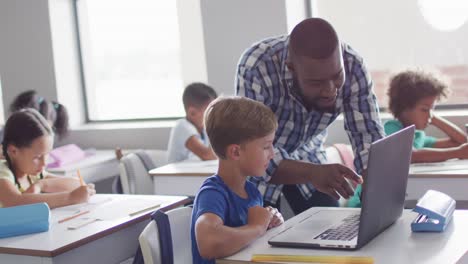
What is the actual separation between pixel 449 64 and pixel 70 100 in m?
2.93

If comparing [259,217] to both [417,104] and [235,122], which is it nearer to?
[235,122]

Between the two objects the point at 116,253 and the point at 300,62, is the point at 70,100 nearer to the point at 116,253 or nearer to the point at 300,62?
the point at 116,253

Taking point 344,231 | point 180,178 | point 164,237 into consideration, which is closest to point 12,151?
point 180,178

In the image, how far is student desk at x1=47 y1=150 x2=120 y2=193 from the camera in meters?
4.22

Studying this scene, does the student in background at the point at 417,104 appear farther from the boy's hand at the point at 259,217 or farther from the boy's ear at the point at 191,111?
the boy's hand at the point at 259,217

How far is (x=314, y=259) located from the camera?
1.49 metres

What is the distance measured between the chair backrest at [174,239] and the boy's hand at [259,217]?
0.25 m

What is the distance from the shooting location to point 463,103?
12.1 ft

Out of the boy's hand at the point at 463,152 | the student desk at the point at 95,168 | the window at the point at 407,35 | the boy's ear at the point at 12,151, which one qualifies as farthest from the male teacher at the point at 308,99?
the student desk at the point at 95,168

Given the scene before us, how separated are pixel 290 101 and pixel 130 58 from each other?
3.21 metres

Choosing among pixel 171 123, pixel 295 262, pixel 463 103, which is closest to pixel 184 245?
pixel 295 262

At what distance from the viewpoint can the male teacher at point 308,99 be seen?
1801 mm

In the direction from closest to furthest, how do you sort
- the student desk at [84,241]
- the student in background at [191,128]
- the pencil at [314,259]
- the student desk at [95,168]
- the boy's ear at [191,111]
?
the pencil at [314,259] < the student desk at [84,241] < the student in background at [191,128] < the boy's ear at [191,111] < the student desk at [95,168]

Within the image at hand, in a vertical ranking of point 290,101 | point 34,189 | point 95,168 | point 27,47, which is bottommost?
point 95,168
